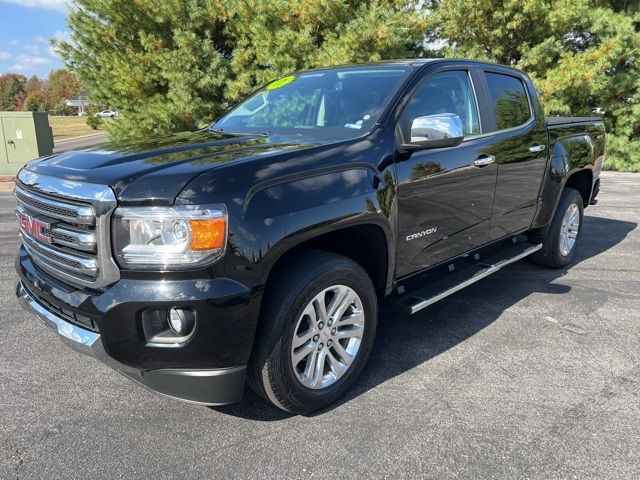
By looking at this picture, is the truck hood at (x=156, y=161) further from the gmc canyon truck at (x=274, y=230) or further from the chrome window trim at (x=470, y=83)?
the chrome window trim at (x=470, y=83)

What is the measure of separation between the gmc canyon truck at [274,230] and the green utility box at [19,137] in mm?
10326

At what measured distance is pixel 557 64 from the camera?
1268cm

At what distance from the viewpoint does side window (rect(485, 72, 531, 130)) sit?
4.16 metres

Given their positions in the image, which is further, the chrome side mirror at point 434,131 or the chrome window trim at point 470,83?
the chrome window trim at point 470,83

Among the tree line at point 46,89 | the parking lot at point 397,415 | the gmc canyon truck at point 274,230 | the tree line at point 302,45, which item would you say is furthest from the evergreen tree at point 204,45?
the tree line at point 46,89

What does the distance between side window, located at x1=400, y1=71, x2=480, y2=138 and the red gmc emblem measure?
82.4 inches

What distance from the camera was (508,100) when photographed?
438 cm

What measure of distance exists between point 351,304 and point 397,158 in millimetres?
914

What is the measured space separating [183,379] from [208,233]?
0.69 metres

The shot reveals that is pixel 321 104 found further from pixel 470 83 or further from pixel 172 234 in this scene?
pixel 172 234

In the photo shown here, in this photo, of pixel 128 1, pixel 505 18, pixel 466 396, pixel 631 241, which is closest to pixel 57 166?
pixel 466 396

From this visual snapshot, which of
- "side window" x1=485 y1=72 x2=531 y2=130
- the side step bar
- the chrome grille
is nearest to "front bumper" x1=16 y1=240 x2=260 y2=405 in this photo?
the chrome grille

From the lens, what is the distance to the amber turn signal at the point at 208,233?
2172 mm

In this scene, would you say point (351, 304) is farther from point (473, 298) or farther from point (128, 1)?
point (128, 1)
